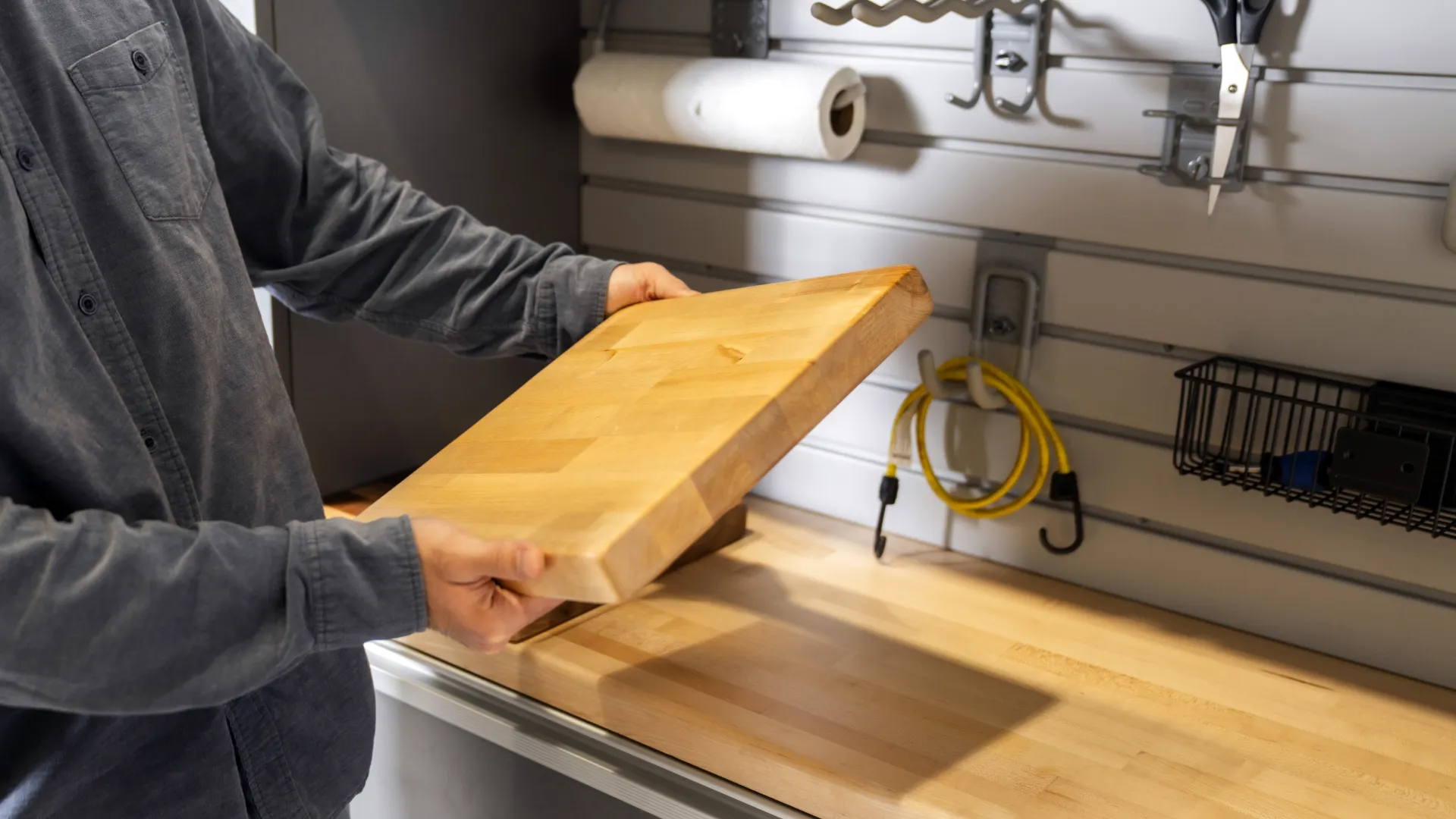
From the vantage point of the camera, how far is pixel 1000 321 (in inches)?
52.4

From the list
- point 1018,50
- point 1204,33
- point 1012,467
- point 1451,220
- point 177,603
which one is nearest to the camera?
point 177,603

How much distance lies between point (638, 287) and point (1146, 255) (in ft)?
1.66

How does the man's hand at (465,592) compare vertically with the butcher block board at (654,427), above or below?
below

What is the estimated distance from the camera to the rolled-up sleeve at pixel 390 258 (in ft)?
3.50

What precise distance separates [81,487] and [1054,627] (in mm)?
880

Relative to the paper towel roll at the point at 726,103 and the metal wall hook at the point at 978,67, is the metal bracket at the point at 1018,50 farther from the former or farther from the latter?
the paper towel roll at the point at 726,103

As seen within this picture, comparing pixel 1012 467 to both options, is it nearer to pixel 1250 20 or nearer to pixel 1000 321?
pixel 1000 321

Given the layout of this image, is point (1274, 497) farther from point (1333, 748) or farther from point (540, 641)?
point (540, 641)

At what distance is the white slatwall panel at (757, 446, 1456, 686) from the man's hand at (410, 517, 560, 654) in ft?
2.41

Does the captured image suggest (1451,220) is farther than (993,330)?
No

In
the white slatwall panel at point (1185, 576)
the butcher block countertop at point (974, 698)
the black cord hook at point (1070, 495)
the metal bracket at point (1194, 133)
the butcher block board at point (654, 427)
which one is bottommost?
the butcher block countertop at point (974, 698)

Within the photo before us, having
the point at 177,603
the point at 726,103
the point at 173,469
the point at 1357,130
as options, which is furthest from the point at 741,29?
the point at 177,603

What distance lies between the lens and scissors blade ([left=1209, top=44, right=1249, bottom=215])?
1.09m

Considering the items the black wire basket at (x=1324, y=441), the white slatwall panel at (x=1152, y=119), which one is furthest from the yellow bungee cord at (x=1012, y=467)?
the white slatwall panel at (x=1152, y=119)
